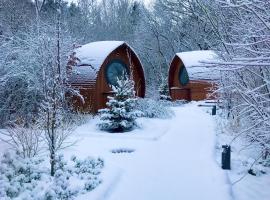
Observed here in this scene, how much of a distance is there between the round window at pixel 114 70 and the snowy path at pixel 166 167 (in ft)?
15.2

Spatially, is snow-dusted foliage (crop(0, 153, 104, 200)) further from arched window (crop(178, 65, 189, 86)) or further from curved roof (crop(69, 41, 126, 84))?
arched window (crop(178, 65, 189, 86))

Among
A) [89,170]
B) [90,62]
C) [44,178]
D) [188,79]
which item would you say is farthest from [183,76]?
[44,178]

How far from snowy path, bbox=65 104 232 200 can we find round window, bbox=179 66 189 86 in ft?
47.7

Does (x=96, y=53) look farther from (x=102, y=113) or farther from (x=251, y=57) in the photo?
(x=251, y=57)

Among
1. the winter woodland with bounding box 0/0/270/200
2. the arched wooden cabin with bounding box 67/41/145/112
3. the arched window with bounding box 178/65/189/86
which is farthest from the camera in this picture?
the arched window with bounding box 178/65/189/86

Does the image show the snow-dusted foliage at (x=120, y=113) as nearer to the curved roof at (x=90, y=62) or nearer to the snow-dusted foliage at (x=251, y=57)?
the curved roof at (x=90, y=62)

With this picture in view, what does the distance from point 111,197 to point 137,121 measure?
24.0ft

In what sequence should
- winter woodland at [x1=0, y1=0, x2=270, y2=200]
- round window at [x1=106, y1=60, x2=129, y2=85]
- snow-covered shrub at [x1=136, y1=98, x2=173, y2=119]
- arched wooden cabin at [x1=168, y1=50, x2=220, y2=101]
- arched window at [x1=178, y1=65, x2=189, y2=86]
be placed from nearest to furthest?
winter woodland at [x1=0, y1=0, x2=270, y2=200]
snow-covered shrub at [x1=136, y1=98, x2=173, y2=119]
round window at [x1=106, y1=60, x2=129, y2=85]
arched wooden cabin at [x1=168, y1=50, x2=220, y2=101]
arched window at [x1=178, y1=65, x2=189, y2=86]

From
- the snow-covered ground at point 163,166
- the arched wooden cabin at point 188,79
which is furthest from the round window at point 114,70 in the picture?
the arched wooden cabin at point 188,79

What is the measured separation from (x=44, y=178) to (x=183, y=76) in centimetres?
2163

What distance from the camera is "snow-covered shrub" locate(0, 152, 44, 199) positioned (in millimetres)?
6116

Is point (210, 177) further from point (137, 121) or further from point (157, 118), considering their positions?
point (157, 118)

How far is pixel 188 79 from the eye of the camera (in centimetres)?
2689

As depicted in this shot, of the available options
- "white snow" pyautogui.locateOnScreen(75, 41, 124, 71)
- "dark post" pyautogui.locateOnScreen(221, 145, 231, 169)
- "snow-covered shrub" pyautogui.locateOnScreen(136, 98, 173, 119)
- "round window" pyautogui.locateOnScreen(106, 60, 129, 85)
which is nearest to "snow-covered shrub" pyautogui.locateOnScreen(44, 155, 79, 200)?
"dark post" pyautogui.locateOnScreen(221, 145, 231, 169)
